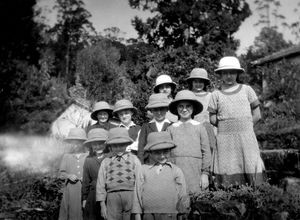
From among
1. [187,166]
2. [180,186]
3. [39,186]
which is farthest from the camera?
[39,186]

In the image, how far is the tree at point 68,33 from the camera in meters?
59.8

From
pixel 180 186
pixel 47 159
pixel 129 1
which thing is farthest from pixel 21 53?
pixel 180 186

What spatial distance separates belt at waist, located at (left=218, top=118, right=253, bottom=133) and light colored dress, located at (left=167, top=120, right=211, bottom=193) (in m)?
0.34

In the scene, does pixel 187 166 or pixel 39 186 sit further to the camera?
pixel 39 186

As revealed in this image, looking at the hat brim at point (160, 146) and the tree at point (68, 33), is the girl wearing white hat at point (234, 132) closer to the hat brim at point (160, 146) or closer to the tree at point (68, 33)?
the hat brim at point (160, 146)

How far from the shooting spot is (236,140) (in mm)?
5496

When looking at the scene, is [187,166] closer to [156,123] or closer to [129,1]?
[156,123]

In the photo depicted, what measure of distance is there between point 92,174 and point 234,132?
200cm

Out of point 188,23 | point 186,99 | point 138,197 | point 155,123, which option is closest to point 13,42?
point 188,23

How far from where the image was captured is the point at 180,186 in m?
4.60

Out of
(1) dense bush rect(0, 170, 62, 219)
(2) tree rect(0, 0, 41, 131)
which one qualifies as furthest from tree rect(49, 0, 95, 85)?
(1) dense bush rect(0, 170, 62, 219)

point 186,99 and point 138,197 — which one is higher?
point 186,99

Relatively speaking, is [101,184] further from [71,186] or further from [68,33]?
[68,33]

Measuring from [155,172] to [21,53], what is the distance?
27.2 meters
